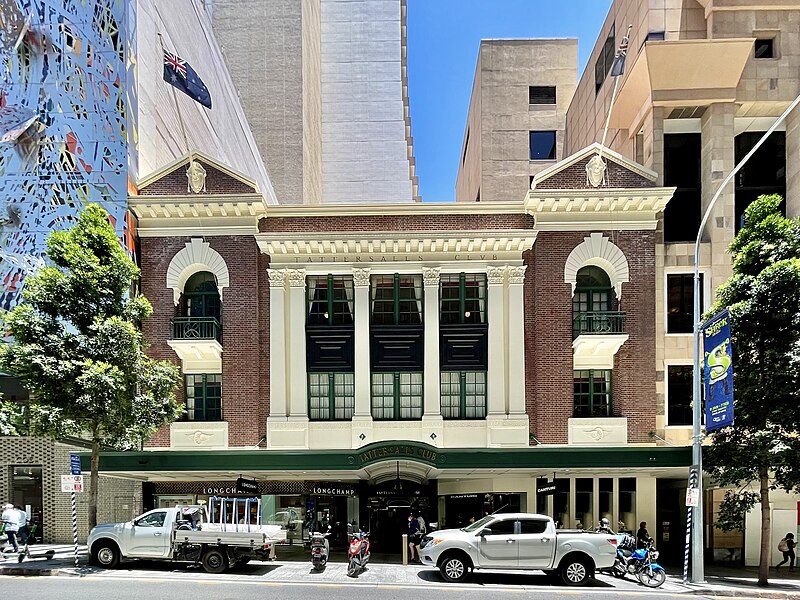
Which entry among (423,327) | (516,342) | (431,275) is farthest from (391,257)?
(516,342)

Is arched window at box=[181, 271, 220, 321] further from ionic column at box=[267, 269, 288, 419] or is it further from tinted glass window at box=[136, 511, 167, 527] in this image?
tinted glass window at box=[136, 511, 167, 527]

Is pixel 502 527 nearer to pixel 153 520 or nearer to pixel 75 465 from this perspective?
pixel 153 520

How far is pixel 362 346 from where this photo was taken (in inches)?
Answer: 915

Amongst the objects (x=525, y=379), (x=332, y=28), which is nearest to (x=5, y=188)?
(x=525, y=379)

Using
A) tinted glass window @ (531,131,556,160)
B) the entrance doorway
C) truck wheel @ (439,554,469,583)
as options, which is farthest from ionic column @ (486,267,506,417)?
tinted glass window @ (531,131,556,160)

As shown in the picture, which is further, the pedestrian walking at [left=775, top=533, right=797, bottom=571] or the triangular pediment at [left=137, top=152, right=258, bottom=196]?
the triangular pediment at [left=137, top=152, right=258, bottom=196]

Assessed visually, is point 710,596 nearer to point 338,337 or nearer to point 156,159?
point 338,337

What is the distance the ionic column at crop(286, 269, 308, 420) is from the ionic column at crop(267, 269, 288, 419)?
24 cm

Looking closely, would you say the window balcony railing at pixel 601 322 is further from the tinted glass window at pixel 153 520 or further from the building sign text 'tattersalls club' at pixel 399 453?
the tinted glass window at pixel 153 520

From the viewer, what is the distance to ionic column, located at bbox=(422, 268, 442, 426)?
23.1 meters

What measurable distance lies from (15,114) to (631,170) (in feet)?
68.8

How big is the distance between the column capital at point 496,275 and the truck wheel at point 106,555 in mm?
13953

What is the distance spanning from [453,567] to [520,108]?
3601 cm

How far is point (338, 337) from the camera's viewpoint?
23438mm
